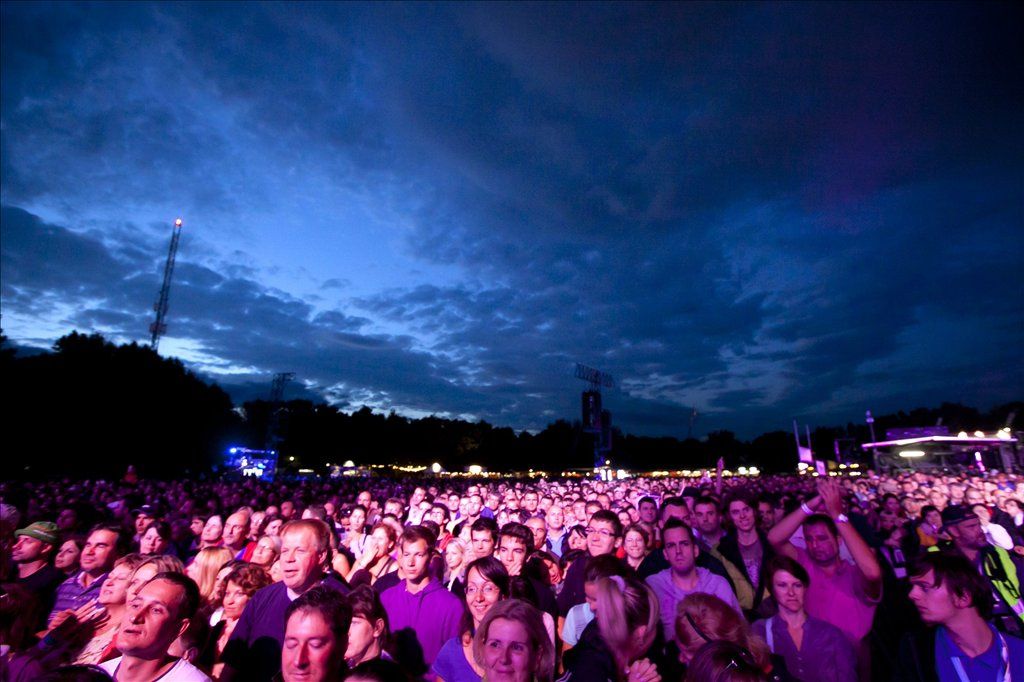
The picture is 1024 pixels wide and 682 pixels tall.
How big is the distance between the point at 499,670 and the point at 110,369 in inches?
1842

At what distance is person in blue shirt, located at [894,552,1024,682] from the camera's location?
2.95 metres

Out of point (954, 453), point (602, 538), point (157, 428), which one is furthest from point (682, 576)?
point (954, 453)

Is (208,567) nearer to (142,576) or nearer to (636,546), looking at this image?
(142,576)

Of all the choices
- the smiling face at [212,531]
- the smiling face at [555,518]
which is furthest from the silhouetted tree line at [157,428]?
the smiling face at [555,518]

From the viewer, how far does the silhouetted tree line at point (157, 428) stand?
33250mm

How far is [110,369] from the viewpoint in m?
38.0

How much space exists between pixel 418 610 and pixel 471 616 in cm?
62

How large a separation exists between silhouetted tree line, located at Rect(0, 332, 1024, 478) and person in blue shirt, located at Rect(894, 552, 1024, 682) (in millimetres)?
44209

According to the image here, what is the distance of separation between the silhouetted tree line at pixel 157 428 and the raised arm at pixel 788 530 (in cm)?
4312

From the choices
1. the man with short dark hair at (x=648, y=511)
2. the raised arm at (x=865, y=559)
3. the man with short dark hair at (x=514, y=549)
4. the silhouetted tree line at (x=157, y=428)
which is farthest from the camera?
the silhouetted tree line at (x=157, y=428)

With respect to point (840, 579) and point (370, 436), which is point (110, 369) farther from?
point (840, 579)

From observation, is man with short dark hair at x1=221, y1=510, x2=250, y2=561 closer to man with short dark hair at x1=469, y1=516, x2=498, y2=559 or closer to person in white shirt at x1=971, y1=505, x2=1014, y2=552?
man with short dark hair at x1=469, y1=516, x2=498, y2=559

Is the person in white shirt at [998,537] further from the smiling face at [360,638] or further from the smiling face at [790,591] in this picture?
the smiling face at [360,638]

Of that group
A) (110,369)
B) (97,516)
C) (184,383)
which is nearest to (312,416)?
(184,383)
